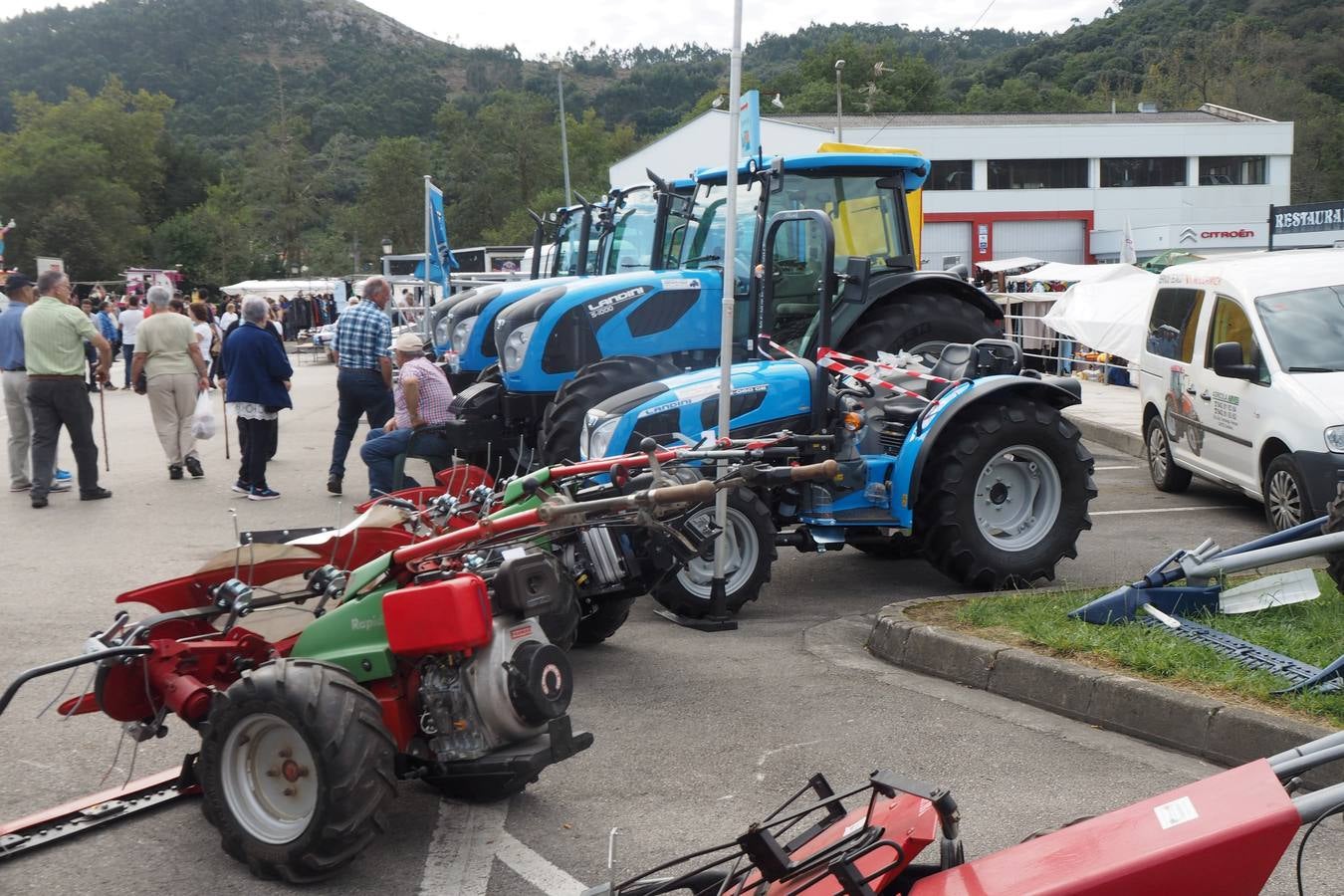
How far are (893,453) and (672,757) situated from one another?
11.0 feet

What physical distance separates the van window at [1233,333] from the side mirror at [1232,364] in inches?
3.0

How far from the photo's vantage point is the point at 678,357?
420 inches

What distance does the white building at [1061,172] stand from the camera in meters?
63.8

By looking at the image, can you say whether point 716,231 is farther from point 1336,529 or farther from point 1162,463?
point 1336,529

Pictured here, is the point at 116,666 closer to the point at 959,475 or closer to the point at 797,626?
the point at 797,626

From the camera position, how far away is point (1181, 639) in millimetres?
6047

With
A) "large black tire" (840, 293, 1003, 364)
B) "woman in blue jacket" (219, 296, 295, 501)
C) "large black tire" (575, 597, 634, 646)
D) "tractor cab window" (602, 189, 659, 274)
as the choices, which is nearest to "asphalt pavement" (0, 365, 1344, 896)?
"large black tire" (575, 597, 634, 646)

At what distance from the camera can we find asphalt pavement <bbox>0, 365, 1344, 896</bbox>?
443cm

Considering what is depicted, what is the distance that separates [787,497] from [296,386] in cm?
2201

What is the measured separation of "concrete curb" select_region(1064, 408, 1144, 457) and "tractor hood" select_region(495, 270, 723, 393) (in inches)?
244

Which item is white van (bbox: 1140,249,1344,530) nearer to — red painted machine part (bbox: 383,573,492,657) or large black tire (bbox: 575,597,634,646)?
large black tire (bbox: 575,597,634,646)

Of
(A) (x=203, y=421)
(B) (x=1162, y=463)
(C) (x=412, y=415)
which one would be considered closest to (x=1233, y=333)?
(B) (x=1162, y=463)

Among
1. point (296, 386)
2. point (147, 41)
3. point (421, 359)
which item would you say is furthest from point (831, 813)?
point (147, 41)

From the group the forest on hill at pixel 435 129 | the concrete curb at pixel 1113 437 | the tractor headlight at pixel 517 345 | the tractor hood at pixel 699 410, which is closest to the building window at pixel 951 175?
the forest on hill at pixel 435 129
